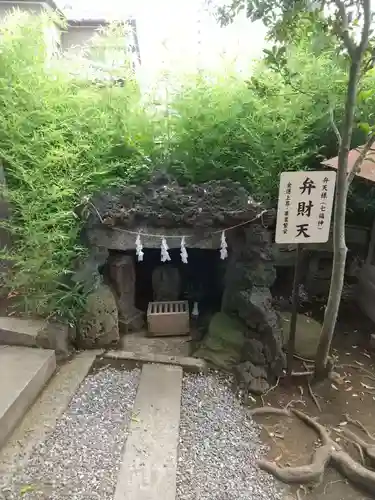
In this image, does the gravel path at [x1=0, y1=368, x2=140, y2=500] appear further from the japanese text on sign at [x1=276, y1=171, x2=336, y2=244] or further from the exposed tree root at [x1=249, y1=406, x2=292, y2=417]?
the japanese text on sign at [x1=276, y1=171, x2=336, y2=244]

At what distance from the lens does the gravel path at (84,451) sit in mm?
2719

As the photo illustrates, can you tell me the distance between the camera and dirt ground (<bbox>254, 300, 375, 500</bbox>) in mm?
3172

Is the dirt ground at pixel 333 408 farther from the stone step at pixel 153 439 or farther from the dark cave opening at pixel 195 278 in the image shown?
the dark cave opening at pixel 195 278

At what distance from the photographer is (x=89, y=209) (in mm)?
4207

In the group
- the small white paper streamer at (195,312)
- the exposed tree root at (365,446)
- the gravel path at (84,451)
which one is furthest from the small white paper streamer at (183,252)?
the exposed tree root at (365,446)

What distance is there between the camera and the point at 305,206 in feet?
12.0

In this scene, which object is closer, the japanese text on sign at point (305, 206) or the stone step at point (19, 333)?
the japanese text on sign at point (305, 206)

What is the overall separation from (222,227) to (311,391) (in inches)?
76.9

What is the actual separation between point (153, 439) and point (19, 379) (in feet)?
4.30

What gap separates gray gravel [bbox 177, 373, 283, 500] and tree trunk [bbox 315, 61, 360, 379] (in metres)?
1.04

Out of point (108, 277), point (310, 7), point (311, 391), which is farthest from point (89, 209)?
point (311, 391)

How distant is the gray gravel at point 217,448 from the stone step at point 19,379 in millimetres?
1354

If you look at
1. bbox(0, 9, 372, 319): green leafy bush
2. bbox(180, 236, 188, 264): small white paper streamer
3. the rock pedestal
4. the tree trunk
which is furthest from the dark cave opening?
the tree trunk

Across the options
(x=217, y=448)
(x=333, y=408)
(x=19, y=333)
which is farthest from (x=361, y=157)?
(x=19, y=333)
